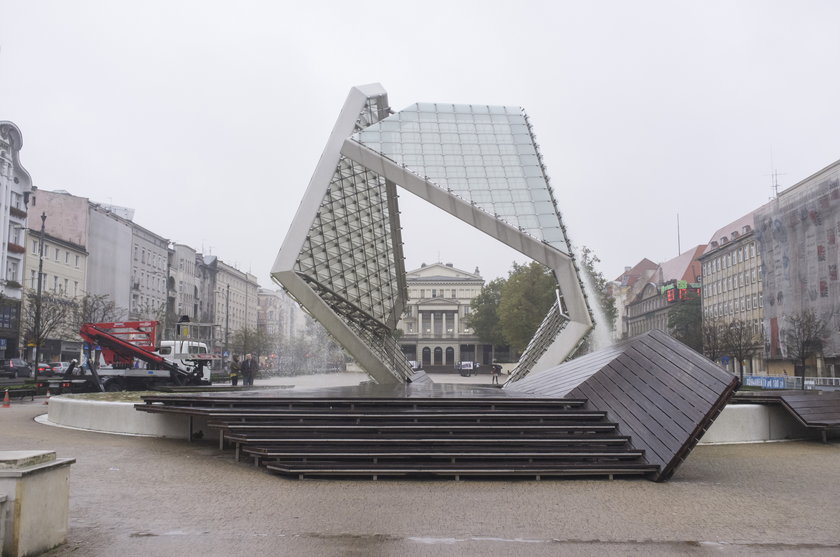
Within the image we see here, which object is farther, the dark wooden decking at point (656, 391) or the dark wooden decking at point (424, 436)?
the dark wooden decking at point (424, 436)

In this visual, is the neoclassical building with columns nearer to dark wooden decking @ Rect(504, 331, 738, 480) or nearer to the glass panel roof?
the glass panel roof

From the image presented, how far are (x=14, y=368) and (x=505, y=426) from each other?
47.7 metres

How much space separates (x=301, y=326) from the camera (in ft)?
415

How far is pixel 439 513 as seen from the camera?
940 centimetres

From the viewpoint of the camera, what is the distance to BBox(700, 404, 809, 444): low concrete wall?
18047mm

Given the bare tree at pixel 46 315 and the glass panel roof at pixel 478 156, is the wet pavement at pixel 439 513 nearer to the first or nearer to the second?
the glass panel roof at pixel 478 156

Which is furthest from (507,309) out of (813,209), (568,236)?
(568,236)

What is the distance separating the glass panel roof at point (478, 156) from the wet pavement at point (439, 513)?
44.6 feet

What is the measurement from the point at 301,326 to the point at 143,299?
39748mm

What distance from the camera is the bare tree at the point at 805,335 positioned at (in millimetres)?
53250

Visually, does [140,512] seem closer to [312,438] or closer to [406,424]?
[312,438]

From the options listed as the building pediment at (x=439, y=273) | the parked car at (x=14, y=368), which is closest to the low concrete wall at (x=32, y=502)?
the parked car at (x=14, y=368)

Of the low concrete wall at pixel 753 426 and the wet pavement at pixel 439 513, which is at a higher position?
the low concrete wall at pixel 753 426

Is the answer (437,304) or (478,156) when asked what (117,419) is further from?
(437,304)
